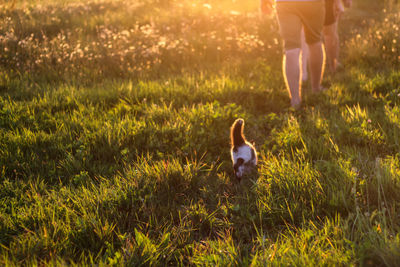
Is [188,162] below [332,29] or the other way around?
below

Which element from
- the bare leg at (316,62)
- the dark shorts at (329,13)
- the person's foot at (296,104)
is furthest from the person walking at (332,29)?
the person's foot at (296,104)

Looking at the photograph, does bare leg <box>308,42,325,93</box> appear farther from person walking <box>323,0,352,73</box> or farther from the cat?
the cat

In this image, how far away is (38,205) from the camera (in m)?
2.55

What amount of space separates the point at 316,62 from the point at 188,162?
2897 millimetres

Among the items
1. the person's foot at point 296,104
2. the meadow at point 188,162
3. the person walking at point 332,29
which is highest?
the person walking at point 332,29

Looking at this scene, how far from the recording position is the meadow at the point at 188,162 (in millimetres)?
2127

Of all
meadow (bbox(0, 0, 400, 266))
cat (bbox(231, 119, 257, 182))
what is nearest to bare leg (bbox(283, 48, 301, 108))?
meadow (bbox(0, 0, 400, 266))

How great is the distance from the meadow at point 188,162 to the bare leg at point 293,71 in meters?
0.25

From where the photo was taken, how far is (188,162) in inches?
122

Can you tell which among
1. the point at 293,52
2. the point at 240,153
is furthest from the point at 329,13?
the point at 240,153

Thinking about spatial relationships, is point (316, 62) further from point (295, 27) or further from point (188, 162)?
point (188, 162)

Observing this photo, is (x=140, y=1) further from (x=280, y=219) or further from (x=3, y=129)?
(x=280, y=219)

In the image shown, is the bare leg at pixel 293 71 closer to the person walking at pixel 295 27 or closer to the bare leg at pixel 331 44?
the person walking at pixel 295 27

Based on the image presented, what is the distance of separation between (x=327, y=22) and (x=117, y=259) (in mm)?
5137
